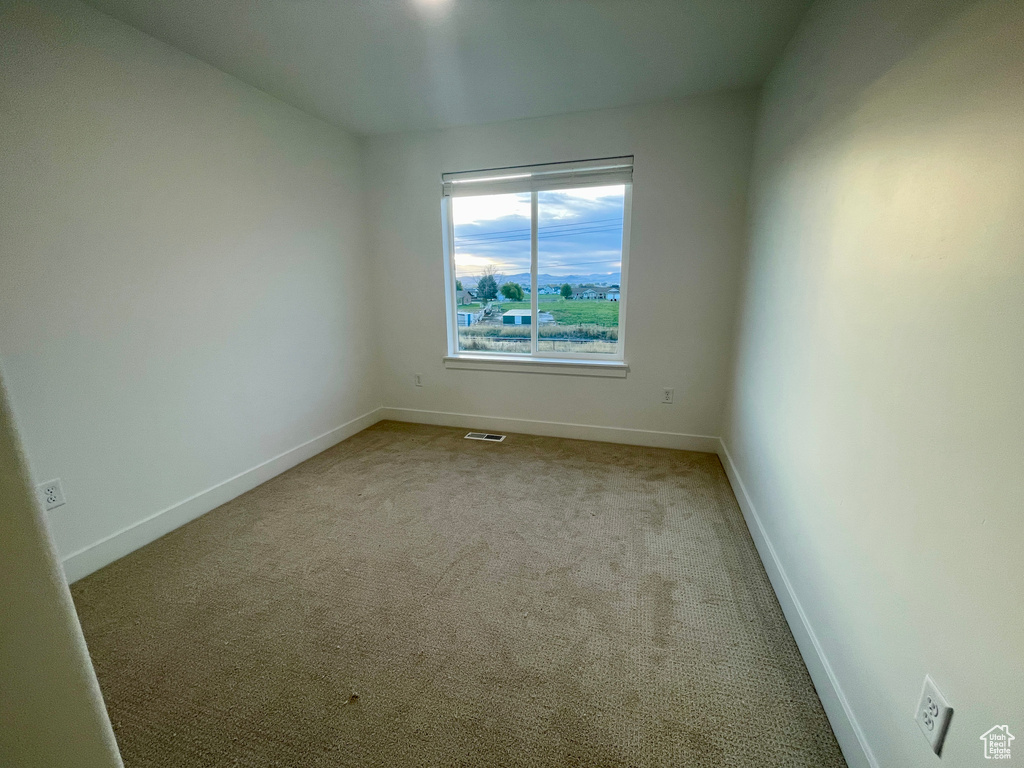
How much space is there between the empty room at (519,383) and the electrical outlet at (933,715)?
0.04ft

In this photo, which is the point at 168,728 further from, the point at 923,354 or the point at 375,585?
the point at 923,354

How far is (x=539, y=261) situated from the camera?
3.24 meters

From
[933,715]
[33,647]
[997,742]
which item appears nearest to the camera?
[33,647]

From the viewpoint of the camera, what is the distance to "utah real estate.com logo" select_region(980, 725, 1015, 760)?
0.71 meters

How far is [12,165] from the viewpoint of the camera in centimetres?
155

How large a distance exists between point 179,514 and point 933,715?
2.97 meters

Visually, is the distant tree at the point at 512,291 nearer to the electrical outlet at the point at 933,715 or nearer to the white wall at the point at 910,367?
the white wall at the point at 910,367

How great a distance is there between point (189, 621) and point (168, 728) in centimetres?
45

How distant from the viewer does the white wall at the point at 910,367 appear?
76cm

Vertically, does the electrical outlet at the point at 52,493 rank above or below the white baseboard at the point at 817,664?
above

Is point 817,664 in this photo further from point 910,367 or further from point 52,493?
point 52,493

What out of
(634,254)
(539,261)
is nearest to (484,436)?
(539,261)

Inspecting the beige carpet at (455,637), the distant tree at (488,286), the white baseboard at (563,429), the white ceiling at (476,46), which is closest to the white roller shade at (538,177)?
the white ceiling at (476,46)

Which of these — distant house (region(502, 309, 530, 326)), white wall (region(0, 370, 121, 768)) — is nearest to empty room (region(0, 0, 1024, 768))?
white wall (region(0, 370, 121, 768))
